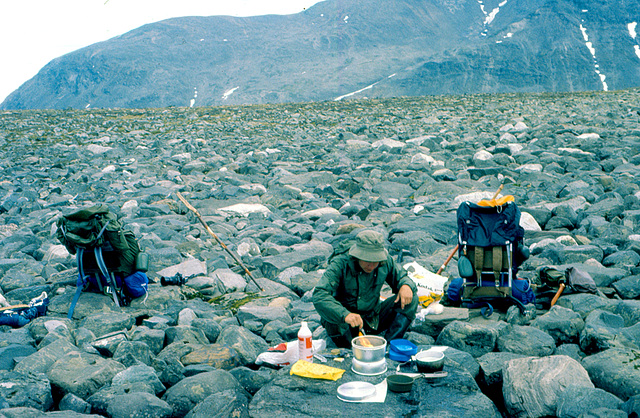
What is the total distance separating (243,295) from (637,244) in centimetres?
563

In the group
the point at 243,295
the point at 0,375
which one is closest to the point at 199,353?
the point at 0,375

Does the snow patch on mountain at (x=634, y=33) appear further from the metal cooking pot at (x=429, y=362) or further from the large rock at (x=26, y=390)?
the large rock at (x=26, y=390)

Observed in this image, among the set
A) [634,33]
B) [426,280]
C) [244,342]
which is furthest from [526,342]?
[634,33]

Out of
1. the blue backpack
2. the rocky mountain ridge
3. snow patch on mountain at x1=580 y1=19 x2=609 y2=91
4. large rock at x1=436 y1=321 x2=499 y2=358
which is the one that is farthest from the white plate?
snow patch on mountain at x1=580 y1=19 x2=609 y2=91

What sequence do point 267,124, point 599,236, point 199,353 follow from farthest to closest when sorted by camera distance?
point 267,124 < point 599,236 < point 199,353

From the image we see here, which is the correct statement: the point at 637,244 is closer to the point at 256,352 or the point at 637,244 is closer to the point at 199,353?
the point at 256,352

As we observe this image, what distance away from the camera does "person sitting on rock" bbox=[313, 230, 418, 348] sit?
475 centimetres

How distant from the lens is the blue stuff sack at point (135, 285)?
21.3ft

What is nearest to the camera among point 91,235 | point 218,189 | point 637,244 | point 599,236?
point 91,235

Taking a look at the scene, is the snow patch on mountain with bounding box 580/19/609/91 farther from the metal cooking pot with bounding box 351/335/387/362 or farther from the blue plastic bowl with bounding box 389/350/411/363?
the metal cooking pot with bounding box 351/335/387/362

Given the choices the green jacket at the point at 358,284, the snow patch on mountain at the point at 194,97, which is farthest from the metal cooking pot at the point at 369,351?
the snow patch on mountain at the point at 194,97

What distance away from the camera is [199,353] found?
4898mm

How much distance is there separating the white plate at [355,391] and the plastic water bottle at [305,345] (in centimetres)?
57

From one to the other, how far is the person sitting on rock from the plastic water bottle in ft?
1.76
